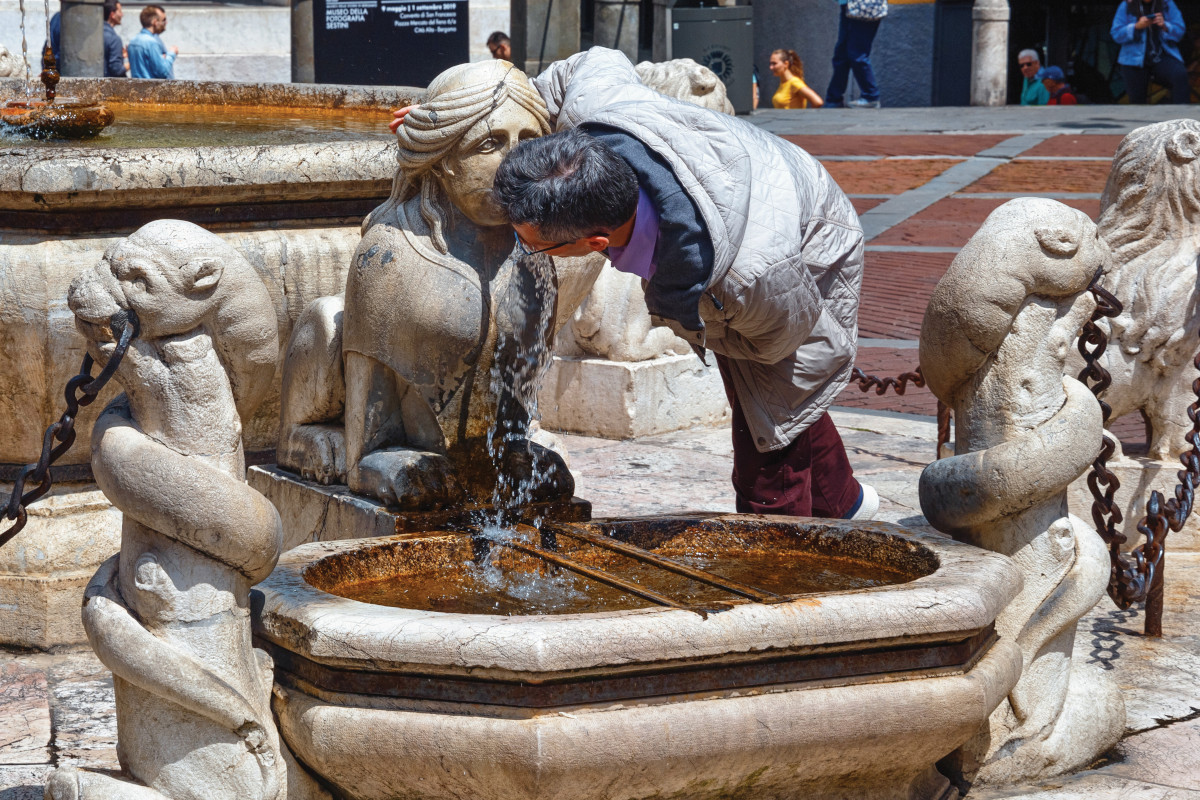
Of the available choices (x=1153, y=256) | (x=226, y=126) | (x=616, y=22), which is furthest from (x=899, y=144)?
(x=1153, y=256)

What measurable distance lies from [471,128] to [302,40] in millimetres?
9493

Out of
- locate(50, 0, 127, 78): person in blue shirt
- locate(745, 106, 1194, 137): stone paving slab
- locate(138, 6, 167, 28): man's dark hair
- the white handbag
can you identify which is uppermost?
the white handbag

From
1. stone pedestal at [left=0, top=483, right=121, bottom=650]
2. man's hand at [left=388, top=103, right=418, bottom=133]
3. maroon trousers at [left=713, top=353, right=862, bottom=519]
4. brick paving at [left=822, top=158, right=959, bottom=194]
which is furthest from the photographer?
brick paving at [left=822, top=158, right=959, bottom=194]

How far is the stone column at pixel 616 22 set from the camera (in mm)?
13125

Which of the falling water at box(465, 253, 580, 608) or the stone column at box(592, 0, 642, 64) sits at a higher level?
the stone column at box(592, 0, 642, 64)

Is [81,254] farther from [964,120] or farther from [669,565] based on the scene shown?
[964,120]

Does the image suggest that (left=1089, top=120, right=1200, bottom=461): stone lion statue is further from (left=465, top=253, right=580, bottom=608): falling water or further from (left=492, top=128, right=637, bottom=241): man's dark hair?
(left=492, top=128, right=637, bottom=241): man's dark hair

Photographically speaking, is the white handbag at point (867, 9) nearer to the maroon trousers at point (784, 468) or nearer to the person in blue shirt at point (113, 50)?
the person in blue shirt at point (113, 50)

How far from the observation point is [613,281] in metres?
5.48

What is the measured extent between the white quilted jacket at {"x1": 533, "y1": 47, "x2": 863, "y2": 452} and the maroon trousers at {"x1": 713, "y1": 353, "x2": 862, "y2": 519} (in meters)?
0.08

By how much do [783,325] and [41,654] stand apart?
195 cm

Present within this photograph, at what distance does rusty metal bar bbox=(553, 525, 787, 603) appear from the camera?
2.52m

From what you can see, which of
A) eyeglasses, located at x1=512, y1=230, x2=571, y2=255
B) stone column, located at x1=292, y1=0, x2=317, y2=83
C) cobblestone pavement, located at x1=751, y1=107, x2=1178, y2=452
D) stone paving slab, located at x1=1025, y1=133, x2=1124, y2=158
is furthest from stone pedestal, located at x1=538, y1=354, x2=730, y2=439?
stone paving slab, located at x1=1025, y1=133, x2=1124, y2=158

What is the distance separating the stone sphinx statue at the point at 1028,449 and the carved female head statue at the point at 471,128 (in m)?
0.93
